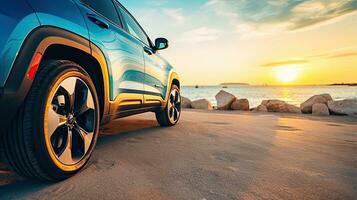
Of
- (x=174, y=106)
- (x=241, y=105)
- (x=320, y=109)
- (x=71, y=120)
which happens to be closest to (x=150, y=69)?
(x=174, y=106)

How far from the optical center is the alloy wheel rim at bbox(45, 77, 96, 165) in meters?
1.44

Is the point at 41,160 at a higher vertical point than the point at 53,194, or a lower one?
higher

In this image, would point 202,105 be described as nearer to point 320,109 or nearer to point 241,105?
point 241,105

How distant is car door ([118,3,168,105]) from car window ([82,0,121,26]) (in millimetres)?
219

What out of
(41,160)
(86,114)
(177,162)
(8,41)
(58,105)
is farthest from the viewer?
(177,162)

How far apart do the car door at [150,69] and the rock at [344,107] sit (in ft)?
22.7

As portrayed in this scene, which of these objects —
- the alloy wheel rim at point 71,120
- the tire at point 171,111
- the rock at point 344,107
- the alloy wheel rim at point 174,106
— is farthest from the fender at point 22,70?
the rock at point 344,107

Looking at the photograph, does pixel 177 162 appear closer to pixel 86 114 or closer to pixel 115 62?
pixel 86 114

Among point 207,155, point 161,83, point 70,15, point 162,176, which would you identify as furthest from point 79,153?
point 161,83

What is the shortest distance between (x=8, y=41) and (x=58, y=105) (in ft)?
1.67

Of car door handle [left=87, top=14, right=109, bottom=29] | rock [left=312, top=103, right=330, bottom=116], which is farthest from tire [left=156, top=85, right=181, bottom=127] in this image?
rock [left=312, top=103, right=330, bottom=116]

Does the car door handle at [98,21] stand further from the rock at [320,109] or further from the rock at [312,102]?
the rock at [312,102]

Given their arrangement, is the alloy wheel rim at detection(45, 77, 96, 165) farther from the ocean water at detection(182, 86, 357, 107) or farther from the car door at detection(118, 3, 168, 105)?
the ocean water at detection(182, 86, 357, 107)

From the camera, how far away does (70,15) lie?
1583 millimetres
